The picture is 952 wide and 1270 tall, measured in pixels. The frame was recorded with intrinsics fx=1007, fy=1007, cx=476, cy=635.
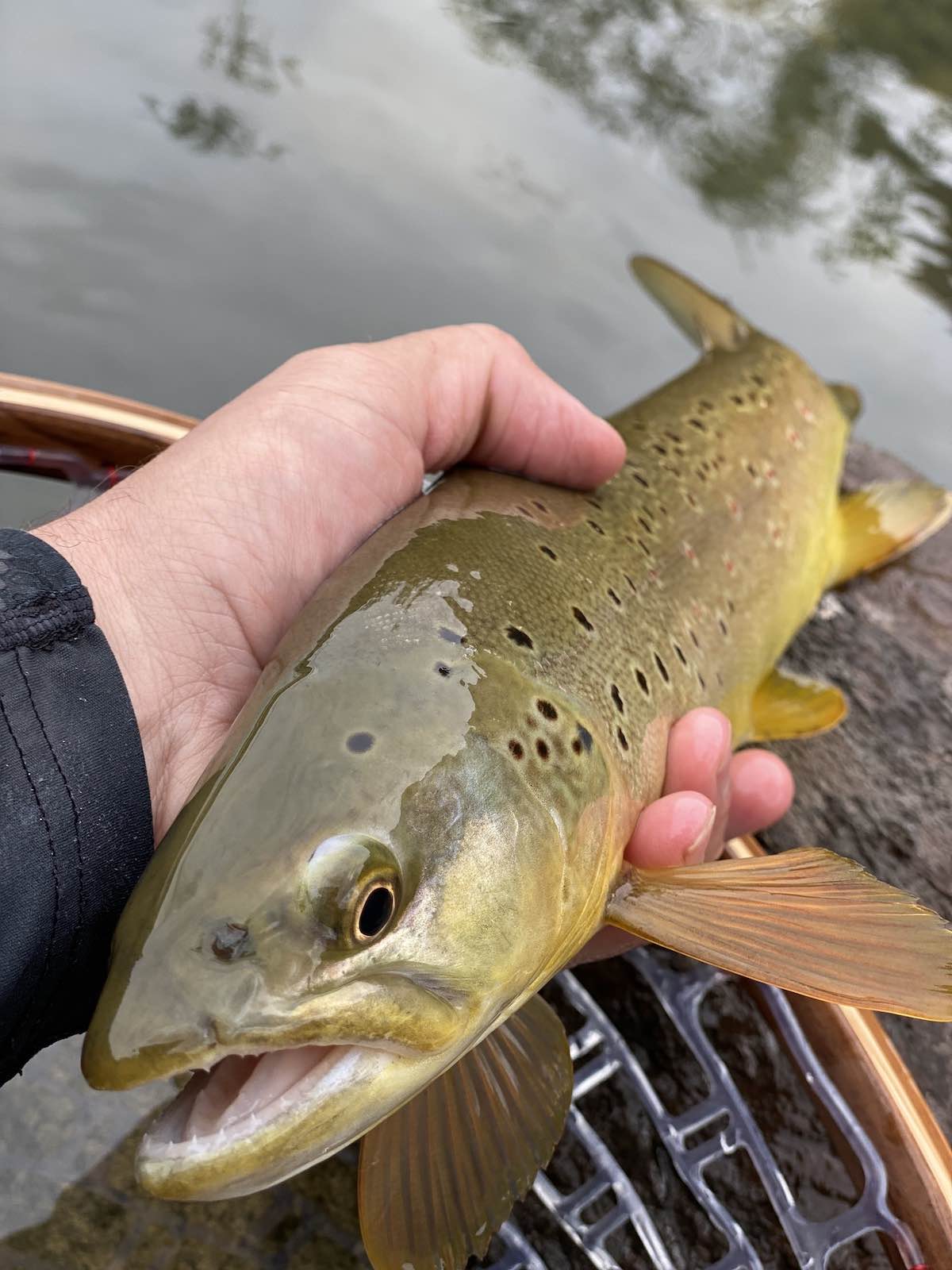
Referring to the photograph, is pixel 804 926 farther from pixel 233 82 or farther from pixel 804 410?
pixel 233 82

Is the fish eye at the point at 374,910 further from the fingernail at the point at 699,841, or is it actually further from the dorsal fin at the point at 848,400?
the dorsal fin at the point at 848,400

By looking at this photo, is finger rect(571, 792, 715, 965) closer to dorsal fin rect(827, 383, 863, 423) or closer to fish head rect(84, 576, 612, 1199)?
fish head rect(84, 576, 612, 1199)

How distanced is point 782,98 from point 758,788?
910 centimetres

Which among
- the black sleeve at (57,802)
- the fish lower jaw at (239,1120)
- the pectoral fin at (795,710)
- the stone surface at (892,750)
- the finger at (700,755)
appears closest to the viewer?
the fish lower jaw at (239,1120)

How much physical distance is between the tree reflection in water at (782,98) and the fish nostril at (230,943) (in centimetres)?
700

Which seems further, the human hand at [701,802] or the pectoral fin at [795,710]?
the pectoral fin at [795,710]

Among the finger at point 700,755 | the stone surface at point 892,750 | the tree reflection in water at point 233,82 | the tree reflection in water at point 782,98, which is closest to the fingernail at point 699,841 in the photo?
the finger at point 700,755

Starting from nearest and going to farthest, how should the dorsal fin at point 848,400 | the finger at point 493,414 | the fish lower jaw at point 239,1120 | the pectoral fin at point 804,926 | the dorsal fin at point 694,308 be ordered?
1. the fish lower jaw at point 239,1120
2. the pectoral fin at point 804,926
3. the finger at point 493,414
4. the dorsal fin at point 694,308
5. the dorsal fin at point 848,400

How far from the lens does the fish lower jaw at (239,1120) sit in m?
1.11

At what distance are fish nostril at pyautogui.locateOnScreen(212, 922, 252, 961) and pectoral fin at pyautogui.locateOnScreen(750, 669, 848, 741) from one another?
5.80 ft

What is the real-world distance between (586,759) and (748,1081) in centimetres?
108

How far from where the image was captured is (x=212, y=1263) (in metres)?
1.97

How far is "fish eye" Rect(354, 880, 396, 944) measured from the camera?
1210 millimetres

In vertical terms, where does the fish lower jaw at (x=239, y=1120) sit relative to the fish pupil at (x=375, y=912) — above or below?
below
